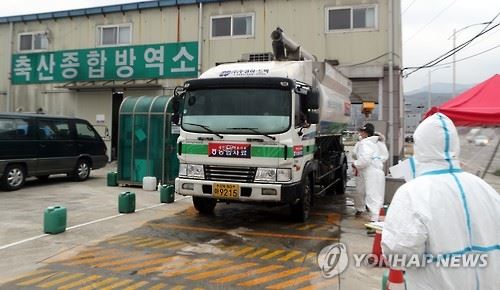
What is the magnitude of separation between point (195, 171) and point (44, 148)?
6.31 meters

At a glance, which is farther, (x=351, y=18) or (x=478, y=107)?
(x=351, y=18)

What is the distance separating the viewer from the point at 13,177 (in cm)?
1056

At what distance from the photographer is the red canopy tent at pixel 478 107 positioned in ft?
19.2

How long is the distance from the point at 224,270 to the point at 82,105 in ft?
51.0

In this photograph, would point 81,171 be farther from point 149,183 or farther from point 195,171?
point 195,171

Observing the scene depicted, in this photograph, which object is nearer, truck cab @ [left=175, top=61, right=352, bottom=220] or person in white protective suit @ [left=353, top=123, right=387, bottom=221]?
truck cab @ [left=175, top=61, right=352, bottom=220]

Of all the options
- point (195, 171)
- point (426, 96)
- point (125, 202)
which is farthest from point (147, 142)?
point (426, 96)

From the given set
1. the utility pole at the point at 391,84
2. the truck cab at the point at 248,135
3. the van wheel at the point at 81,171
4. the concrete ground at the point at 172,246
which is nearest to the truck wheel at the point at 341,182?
the concrete ground at the point at 172,246

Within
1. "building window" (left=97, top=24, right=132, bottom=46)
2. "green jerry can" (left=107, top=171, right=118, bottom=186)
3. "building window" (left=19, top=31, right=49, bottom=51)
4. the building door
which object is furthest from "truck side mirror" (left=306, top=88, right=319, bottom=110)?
"building window" (left=19, top=31, right=49, bottom=51)

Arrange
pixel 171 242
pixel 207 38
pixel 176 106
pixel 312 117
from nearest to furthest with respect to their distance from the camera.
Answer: pixel 171 242 < pixel 312 117 < pixel 176 106 < pixel 207 38

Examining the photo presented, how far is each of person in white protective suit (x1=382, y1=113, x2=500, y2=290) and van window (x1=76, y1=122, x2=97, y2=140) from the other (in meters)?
12.0

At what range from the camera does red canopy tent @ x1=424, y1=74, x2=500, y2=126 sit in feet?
19.2

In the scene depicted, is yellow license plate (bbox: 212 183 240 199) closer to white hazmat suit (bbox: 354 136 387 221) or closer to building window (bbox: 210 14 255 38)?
white hazmat suit (bbox: 354 136 387 221)

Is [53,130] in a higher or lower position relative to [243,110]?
lower
